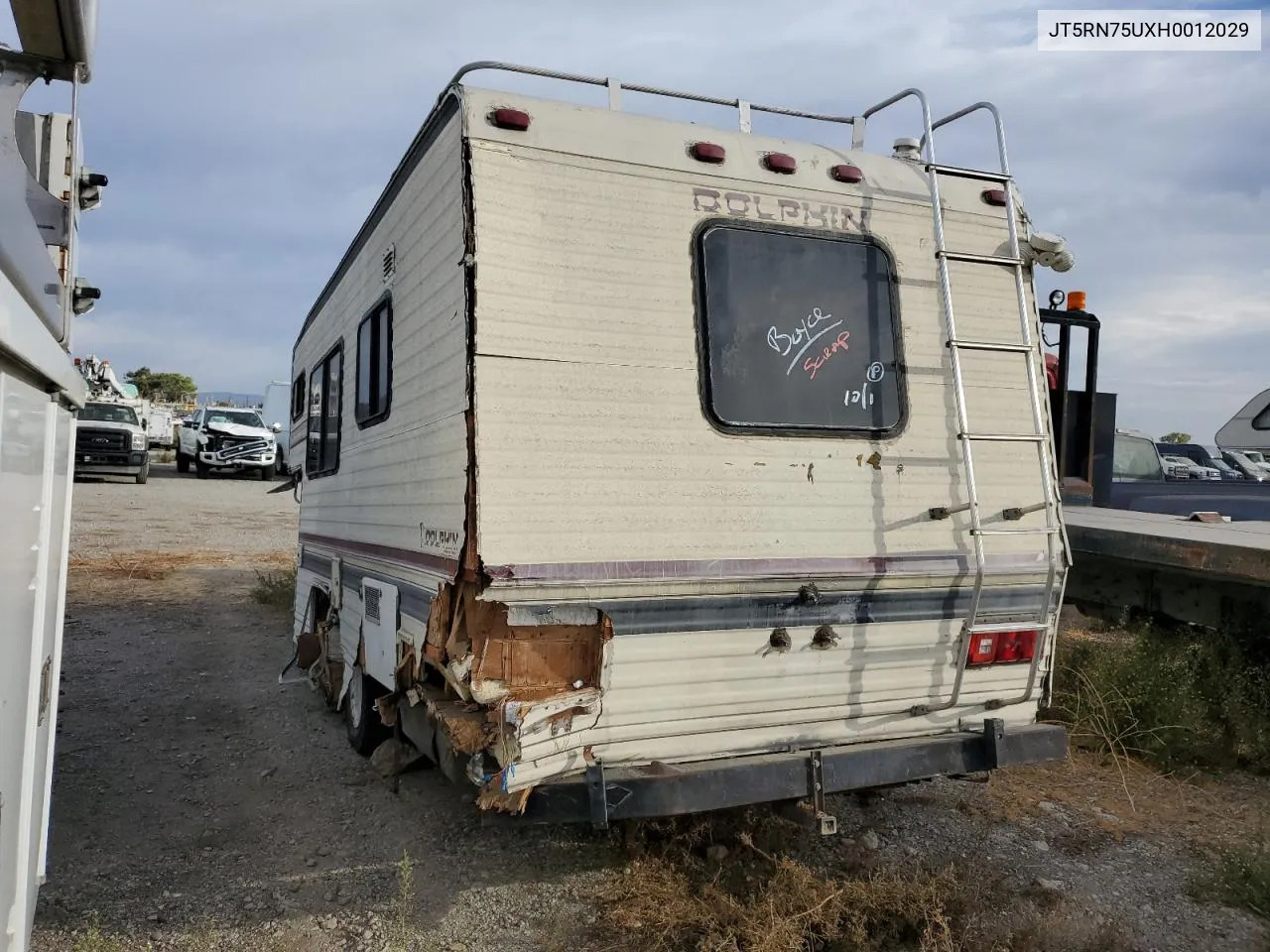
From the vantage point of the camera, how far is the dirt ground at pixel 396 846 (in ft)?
12.2

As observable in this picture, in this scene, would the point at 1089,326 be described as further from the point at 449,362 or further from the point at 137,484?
the point at 137,484

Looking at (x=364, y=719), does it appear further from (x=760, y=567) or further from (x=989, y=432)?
(x=989, y=432)

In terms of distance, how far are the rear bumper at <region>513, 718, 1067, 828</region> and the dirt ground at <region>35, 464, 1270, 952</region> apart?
0.46 metres

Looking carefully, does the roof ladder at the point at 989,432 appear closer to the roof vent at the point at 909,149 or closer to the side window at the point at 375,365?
the roof vent at the point at 909,149

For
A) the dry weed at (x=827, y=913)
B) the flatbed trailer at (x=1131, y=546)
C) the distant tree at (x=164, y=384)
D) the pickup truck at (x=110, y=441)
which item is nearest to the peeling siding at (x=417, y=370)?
the dry weed at (x=827, y=913)

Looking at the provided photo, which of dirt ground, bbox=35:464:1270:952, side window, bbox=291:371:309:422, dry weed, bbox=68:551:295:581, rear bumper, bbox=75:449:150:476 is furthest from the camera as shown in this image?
rear bumper, bbox=75:449:150:476

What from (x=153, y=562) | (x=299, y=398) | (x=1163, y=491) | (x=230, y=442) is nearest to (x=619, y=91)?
(x=299, y=398)

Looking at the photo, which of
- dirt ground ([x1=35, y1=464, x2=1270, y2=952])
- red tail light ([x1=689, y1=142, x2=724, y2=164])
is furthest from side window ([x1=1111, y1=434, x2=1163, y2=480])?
red tail light ([x1=689, y1=142, x2=724, y2=164])

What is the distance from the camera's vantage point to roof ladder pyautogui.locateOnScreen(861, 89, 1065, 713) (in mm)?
3967

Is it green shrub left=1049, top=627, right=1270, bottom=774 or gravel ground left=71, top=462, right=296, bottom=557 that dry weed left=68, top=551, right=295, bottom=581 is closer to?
gravel ground left=71, top=462, right=296, bottom=557

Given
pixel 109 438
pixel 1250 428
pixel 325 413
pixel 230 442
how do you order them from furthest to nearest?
pixel 230 442 < pixel 109 438 < pixel 1250 428 < pixel 325 413

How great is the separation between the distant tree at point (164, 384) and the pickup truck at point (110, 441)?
4442cm

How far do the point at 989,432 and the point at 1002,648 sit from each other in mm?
873

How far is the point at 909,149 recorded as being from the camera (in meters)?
4.43
